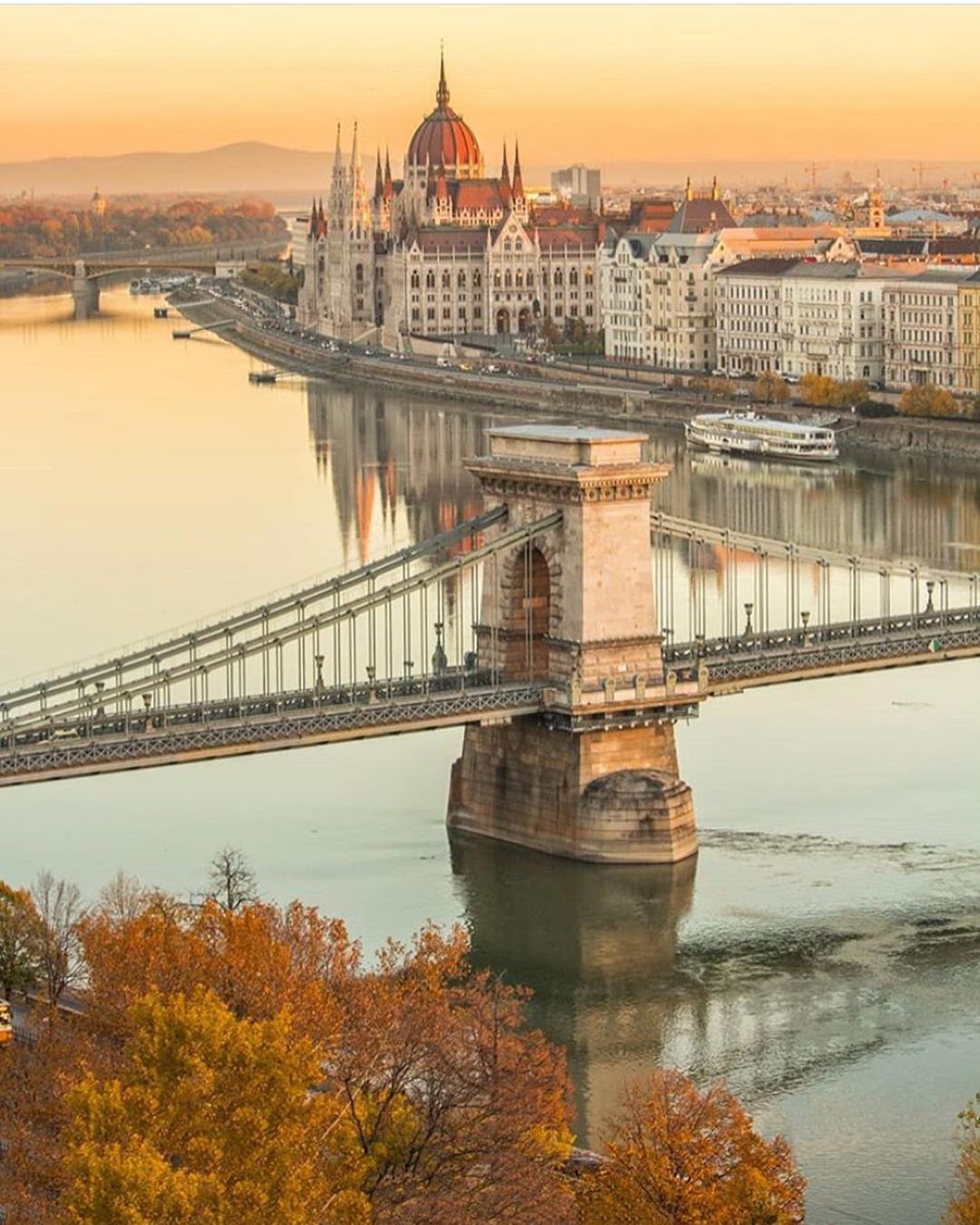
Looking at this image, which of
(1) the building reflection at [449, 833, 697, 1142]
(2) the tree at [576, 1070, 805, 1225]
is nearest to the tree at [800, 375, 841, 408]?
(1) the building reflection at [449, 833, 697, 1142]

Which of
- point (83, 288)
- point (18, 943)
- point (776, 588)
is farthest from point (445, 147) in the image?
point (18, 943)

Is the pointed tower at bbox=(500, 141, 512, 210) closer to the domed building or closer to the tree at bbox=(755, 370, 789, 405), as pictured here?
the domed building

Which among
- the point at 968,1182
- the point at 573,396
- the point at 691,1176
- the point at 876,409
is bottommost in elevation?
the point at 968,1182

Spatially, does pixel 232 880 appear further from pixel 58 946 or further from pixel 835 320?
pixel 835 320

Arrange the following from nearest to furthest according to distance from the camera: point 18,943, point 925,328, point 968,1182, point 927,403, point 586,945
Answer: point 968,1182, point 18,943, point 586,945, point 927,403, point 925,328

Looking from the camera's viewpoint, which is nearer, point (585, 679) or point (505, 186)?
point (585, 679)

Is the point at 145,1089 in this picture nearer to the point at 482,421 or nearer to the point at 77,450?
the point at 77,450

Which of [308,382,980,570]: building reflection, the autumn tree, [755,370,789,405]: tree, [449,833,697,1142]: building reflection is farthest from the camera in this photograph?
[755,370,789,405]: tree

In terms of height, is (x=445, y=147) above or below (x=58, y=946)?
above
